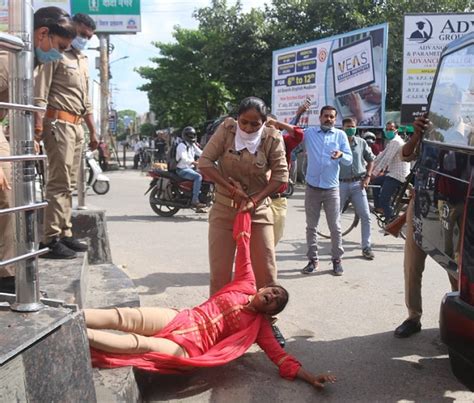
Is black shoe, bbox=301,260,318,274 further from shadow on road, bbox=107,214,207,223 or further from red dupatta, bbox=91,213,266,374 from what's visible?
shadow on road, bbox=107,214,207,223

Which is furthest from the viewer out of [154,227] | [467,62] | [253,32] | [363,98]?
[253,32]

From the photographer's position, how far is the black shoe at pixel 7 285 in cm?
292

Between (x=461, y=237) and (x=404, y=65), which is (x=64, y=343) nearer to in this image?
(x=461, y=237)

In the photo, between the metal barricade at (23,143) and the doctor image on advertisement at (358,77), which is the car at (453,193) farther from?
the doctor image on advertisement at (358,77)

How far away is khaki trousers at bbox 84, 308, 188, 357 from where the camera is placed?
9.06 feet

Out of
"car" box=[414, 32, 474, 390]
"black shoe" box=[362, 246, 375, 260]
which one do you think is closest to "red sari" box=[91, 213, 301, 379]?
"car" box=[414, 32, 474, 390]

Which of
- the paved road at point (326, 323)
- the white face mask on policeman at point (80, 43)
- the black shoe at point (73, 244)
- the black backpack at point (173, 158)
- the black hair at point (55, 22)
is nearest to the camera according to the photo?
the paved road at point (326, 323)

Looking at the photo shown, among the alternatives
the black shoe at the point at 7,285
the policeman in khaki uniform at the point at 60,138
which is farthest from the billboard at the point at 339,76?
the black shoe at the point at 7,285

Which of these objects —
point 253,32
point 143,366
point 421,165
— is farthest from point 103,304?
point 253,32

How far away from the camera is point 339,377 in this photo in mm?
3352

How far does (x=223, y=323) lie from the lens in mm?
3305

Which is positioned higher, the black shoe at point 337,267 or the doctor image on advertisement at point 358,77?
the doctor image on advertisement at point 358,77

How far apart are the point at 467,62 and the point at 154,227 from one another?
6378 mm

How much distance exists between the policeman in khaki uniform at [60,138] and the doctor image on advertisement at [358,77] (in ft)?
35.8
